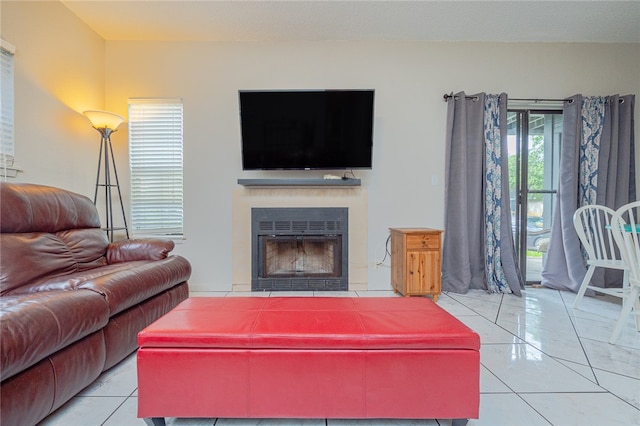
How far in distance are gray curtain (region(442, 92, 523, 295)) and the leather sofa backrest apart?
3.26 metres

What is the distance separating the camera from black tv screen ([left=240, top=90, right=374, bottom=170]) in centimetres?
287

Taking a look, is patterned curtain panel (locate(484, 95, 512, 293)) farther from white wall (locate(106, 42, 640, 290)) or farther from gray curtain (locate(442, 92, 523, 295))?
white wall (locate(106, 42, 640, 290))

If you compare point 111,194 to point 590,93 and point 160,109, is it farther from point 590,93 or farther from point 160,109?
point 590,93

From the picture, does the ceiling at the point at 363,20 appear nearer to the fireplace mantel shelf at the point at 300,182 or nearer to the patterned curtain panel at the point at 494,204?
the patterned curtain panel at the point at 494,204

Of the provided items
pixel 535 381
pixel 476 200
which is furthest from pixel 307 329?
pixel 476 200

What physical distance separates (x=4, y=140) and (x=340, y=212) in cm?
279

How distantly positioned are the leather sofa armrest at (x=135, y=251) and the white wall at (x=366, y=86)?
34.9 inches

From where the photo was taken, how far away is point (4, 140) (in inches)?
82.2

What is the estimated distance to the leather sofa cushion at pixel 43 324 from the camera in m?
0.96

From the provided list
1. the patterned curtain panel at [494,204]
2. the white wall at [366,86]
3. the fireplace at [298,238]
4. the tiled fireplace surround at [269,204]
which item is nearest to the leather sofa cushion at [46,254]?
the white wall at [366,86]

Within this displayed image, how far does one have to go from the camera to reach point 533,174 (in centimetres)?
331

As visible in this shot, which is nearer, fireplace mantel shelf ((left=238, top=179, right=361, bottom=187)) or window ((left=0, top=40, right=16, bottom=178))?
window ((left=0, top=40, right=16, bottom=178))

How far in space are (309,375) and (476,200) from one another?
109 inches

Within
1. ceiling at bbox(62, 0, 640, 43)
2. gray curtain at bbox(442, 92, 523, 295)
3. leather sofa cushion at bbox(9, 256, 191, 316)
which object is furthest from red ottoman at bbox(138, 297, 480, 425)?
ceiling at bbox(62, 0, 640, 43)
